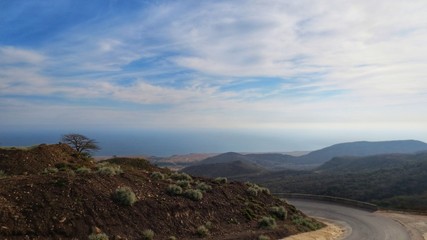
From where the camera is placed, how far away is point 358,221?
106 ft

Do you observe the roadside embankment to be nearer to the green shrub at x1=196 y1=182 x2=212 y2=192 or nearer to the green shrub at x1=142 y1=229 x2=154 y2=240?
the green shrub at x1=196 y1=182 x2=212 y2=192

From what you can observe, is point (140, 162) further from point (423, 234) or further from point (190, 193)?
point (423, 234)

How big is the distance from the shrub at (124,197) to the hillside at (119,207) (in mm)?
50

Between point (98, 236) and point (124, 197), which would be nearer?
point (98, 236)

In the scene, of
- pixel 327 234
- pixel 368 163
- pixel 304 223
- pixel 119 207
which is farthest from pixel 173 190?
pixel 368 163

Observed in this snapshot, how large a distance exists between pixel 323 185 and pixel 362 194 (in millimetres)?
8950

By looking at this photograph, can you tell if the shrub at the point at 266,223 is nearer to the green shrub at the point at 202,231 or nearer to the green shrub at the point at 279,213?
the green shrub at the point at 279,213

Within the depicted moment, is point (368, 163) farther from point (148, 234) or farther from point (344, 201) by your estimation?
point (148, 234)

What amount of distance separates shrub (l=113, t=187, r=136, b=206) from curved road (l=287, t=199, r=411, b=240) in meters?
14.9

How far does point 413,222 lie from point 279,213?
12.7 m

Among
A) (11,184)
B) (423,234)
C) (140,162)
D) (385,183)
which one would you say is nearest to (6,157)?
(11,184)

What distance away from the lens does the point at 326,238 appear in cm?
2488

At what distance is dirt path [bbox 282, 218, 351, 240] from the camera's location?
77.0 feet

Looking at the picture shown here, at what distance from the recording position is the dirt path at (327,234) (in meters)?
23.5
